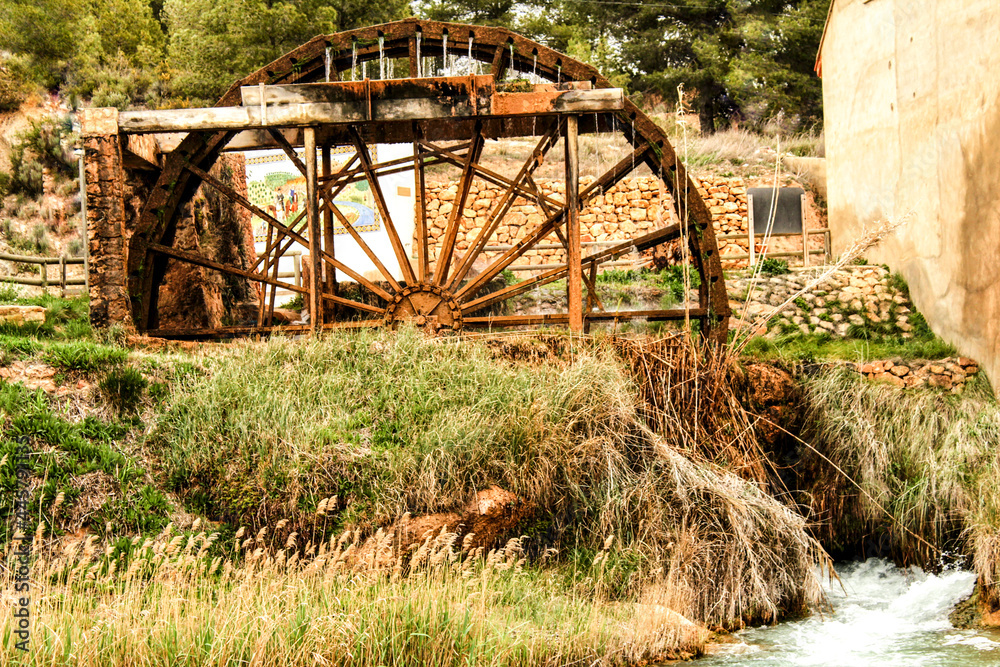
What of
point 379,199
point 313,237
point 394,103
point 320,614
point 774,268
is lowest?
point 320,614

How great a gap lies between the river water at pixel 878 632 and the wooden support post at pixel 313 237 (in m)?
Result: 4.91

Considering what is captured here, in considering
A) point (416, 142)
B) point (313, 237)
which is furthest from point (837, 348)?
point (313, 237)

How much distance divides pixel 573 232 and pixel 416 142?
7.08 feet

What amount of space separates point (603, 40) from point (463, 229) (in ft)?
35.7

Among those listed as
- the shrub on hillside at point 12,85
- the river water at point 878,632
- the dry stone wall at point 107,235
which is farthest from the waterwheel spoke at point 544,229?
the shrub on hillside at point 12,85

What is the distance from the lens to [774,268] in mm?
14180

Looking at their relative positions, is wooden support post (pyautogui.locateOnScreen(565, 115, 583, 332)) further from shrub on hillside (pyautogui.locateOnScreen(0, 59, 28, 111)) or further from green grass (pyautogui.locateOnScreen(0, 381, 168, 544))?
shrub on hillside (pyautogui.locateOnScreen(0, 59, 28, 111))

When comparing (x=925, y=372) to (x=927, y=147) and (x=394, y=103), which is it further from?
(x=394, y=103)

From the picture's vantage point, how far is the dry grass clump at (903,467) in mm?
8242

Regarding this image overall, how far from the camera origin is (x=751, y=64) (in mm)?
23609

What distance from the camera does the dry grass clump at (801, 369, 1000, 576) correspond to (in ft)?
27.0

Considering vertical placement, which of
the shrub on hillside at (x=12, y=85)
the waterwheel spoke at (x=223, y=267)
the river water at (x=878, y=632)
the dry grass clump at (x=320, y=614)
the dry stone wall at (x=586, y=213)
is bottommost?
the river water at (x=878, y=632)

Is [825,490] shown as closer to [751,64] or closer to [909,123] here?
[909,123]

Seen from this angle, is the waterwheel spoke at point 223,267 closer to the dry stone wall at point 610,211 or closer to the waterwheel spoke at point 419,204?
the waterwheel spoke at point 419,204
